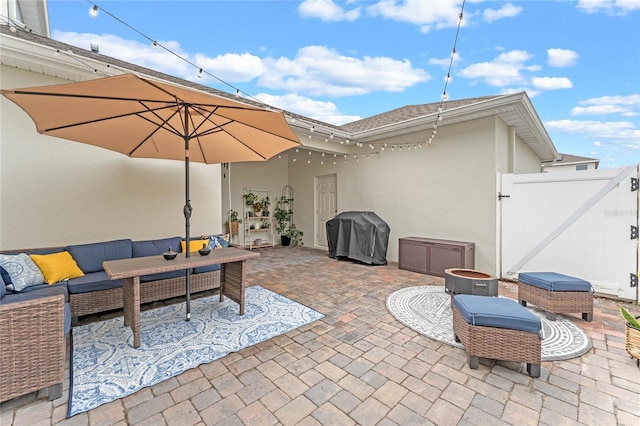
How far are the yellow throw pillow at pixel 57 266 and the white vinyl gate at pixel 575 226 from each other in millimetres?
6400

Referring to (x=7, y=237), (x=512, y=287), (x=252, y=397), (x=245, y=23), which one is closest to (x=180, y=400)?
(x=252, y=397)

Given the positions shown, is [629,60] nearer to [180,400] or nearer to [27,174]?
[180,400]

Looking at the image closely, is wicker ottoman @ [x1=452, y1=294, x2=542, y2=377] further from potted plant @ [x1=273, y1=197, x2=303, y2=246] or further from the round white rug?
potted plant @ [x1=273, y1=197, x2=303, y2=246]

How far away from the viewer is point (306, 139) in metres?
6.20

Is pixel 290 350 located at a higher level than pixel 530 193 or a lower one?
lower

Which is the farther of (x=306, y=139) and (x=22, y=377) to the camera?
(x=306, y=139)

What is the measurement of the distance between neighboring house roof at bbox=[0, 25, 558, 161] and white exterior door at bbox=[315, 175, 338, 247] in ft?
4.59

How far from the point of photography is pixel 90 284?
2.94m

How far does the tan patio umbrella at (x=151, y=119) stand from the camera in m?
1.97

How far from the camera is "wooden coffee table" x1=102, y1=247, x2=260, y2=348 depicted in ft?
7.82

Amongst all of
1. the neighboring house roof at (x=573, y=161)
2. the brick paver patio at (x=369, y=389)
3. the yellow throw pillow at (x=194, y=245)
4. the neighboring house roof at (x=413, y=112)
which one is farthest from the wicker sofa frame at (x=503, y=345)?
the neighboring house roof at (x=573, y=161)

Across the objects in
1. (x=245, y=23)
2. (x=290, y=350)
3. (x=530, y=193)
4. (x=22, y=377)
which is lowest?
(x=290, y=350)

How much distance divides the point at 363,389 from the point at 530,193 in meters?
4.47

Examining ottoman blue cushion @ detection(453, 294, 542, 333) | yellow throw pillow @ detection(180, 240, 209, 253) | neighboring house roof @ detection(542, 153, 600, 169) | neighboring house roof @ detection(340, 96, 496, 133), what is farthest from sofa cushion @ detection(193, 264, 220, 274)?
neighboring house roof @ detection(542, 153, 600, 169)
